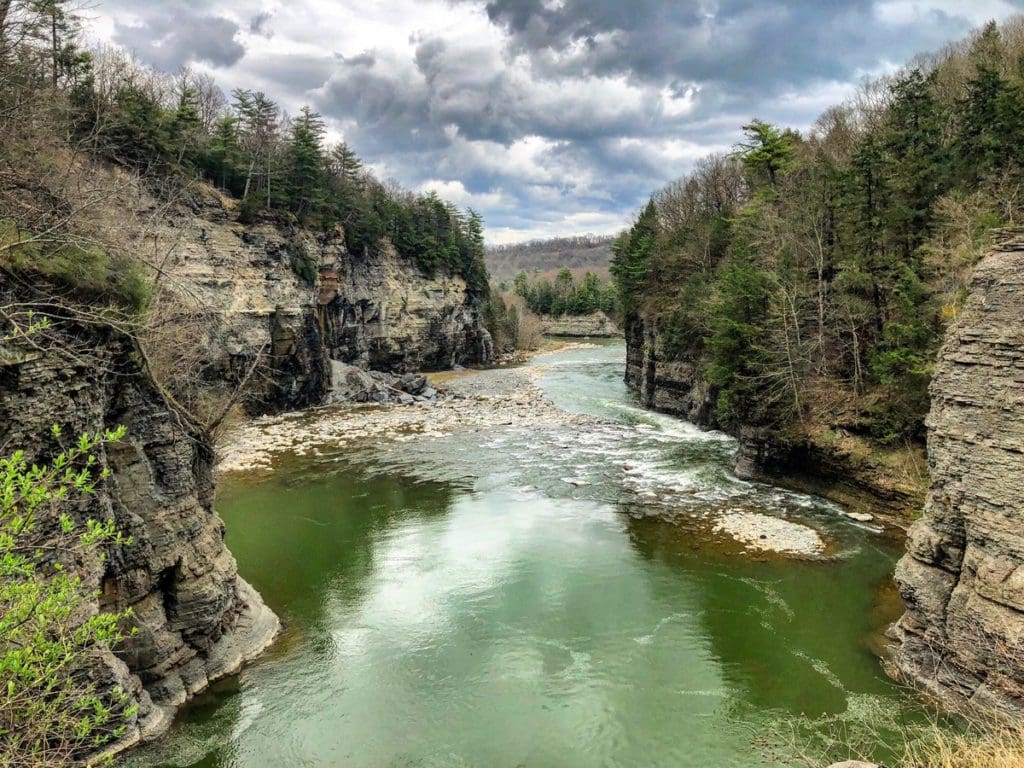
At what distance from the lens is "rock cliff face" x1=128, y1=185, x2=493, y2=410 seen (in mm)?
38156

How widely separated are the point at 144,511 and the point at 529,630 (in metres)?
9.00

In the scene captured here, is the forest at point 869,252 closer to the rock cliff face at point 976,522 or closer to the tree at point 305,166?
the rock cliff face at point 976,522

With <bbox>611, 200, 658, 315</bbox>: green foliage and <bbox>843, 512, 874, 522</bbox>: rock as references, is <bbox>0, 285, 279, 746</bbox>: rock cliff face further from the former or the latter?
<bbox>611, 200, 658, 315</bbox>: green foliage

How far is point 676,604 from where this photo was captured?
15711mm

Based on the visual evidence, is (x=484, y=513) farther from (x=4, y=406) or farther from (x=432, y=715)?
(x=4, y=406)

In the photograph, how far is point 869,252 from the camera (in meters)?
23.9

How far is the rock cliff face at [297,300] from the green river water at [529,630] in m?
13.6

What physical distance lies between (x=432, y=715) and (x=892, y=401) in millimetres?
19179

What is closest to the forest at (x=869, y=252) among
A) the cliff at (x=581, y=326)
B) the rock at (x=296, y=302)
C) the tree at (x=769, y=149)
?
the tree at (x=769, y=149)

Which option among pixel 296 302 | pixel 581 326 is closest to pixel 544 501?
pixel 296 302

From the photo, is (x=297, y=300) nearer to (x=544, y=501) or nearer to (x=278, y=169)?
(x=278, y=169)

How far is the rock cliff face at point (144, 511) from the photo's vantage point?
916 cm

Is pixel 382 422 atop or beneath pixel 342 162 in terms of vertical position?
beneath

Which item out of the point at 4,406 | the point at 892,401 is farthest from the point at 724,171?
the point at 4,406
